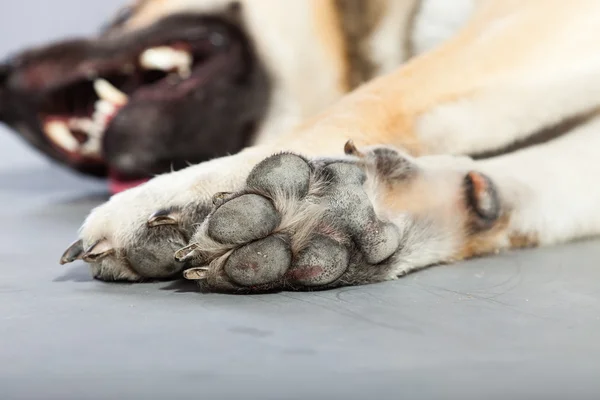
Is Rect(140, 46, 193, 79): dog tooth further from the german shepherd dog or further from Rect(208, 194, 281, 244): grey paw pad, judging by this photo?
Rect(208, 194, 281, 244): grey paw pad

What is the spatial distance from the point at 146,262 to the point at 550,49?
0.76 m

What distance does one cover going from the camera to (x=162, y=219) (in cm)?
105

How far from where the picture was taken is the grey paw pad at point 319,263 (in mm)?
980

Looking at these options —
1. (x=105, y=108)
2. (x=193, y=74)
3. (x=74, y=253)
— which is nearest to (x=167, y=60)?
(x=193, y=74)

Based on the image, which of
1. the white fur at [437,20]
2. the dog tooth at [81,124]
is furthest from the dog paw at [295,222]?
the dog tooth at [81,124]

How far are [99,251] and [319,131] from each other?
0.38 m

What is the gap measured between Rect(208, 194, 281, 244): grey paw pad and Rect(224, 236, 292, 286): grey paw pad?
1 centimetres

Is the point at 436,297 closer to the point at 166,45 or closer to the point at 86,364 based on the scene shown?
the point at 86,364

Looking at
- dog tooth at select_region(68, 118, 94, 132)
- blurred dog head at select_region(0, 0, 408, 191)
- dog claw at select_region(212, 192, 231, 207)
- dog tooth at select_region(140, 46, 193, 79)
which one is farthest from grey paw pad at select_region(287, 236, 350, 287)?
dog tooth at select_region(68, 118, 94, 132)

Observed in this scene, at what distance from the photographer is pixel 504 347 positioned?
81 cm

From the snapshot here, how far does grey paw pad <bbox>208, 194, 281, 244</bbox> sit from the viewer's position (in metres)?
0.95

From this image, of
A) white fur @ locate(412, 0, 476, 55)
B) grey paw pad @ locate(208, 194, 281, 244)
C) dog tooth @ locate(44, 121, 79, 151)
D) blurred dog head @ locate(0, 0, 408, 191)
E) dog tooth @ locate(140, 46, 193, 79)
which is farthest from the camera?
dog tooth @ locate(44, 121, 79, 151)

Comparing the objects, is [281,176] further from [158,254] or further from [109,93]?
[109,93]

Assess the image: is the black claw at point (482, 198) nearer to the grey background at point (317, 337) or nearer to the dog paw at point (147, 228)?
the grey background at point (317, 337)
